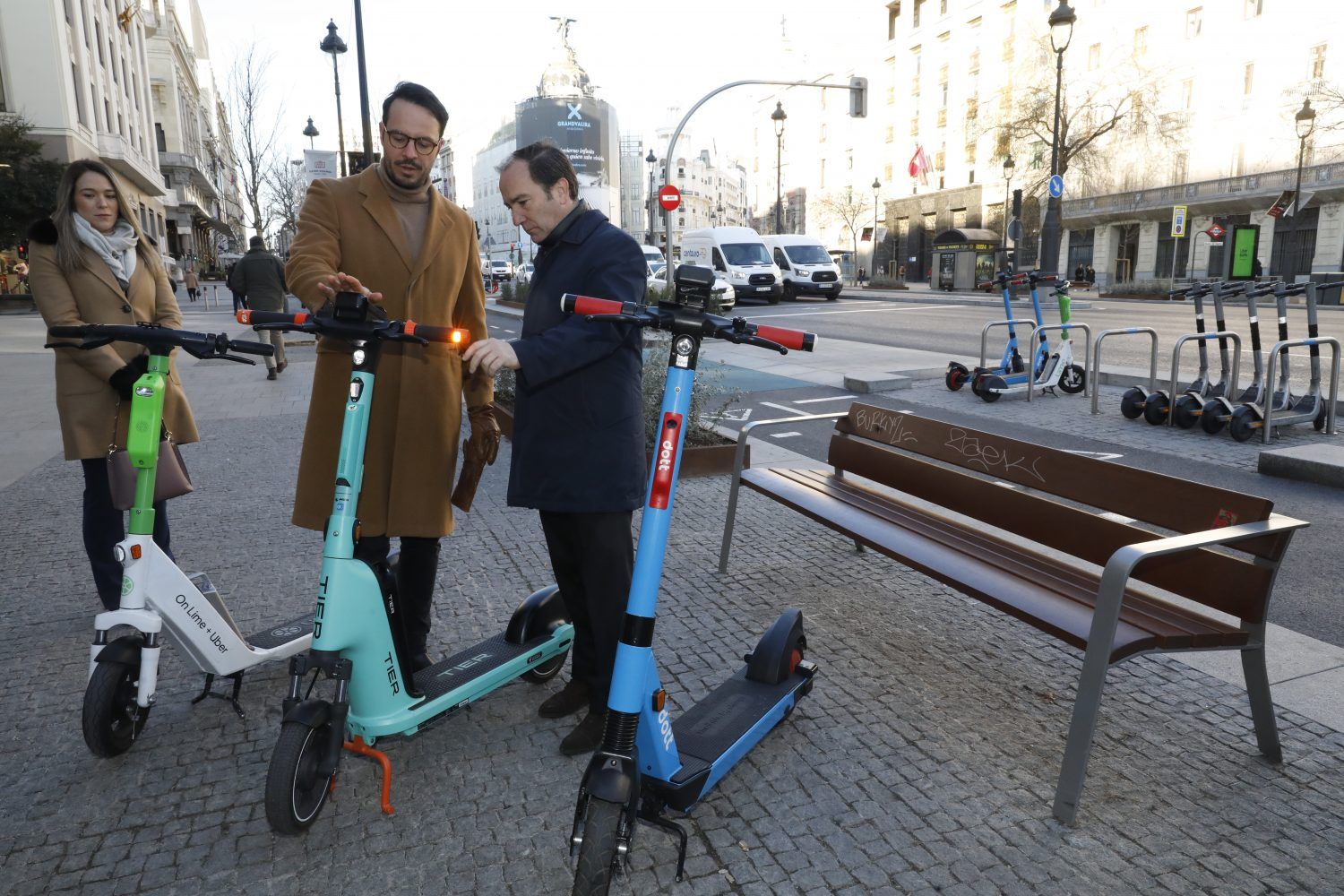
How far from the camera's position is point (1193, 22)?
3988 cm

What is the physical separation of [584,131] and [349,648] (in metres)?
128

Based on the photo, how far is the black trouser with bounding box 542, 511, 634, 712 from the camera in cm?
278

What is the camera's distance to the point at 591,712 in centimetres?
297

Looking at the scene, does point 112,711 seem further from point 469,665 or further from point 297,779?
point 469,665

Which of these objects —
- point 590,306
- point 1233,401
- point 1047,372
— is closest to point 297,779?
point 590,306

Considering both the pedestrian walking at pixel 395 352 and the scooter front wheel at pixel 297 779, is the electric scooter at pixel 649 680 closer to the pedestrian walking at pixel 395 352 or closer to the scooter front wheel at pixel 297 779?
the scooter front wheel at pixel 297 779

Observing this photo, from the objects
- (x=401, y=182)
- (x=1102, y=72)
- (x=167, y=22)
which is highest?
(x=167, y=22)

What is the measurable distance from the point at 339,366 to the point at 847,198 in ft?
203

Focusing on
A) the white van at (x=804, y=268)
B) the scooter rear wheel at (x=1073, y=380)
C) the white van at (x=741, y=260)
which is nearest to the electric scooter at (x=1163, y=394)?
the scooter rear wheel at (x=1073, y=380)

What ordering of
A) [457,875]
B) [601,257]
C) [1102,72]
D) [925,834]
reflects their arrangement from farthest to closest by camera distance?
[1102,72] → [601,257] → [925,834] → [457,875]

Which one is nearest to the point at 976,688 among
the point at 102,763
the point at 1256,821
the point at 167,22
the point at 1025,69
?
the point at 1256,821

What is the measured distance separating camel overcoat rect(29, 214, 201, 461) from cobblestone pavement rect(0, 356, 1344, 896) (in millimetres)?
920

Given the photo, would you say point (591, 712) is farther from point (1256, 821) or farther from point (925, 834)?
point (1256, 821)

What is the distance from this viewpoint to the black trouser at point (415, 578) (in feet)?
10.2
